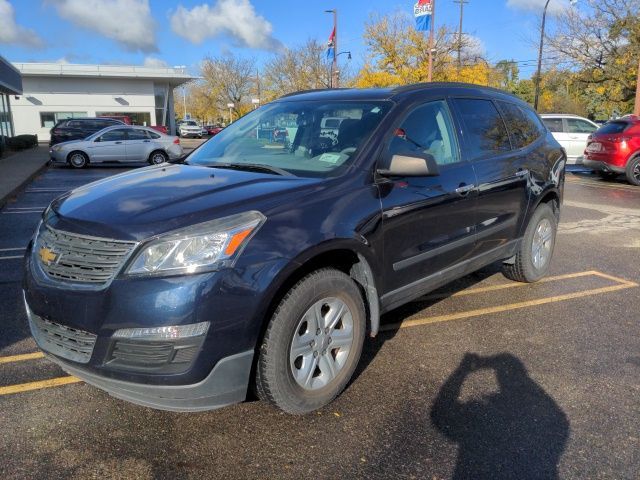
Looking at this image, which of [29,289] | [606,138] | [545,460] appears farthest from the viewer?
[606,138]

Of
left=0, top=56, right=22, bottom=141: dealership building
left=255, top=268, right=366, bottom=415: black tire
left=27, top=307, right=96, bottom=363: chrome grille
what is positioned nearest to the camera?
left=27, top=307, right=96, bottom=363: chrome grille

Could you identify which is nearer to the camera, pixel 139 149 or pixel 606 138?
pixel 606 138

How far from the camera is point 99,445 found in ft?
8.96

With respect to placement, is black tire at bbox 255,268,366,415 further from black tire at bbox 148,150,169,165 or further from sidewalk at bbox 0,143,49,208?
black tire at bbox 148,150,169,165

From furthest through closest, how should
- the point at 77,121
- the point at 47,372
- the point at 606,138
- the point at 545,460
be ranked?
the point at 77,121 < the point at 606,138 < the point at 47,372 < the point at 545,460

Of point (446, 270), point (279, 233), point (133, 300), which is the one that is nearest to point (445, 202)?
point (446, 270)

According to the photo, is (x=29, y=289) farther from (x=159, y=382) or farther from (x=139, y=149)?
(x=139, y=149)

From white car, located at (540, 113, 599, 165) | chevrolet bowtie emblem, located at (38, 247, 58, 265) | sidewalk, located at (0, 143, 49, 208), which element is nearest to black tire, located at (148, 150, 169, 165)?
sidewalk, located at (0, 143, 49, 208)

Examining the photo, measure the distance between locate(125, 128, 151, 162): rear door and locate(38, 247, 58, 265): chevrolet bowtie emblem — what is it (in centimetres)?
1709

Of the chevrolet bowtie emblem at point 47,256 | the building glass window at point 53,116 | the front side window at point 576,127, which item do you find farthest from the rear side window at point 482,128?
the building glass window at point 53,116

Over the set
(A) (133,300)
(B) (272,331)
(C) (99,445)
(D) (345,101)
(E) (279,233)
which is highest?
(D) (345,101)

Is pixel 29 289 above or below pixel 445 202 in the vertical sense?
below

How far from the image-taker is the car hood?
8.46ft

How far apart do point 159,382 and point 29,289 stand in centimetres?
97
